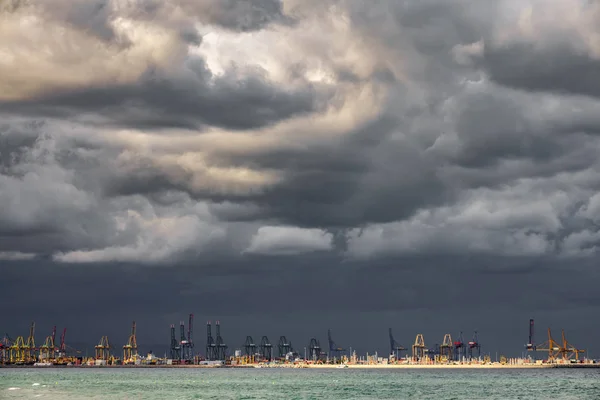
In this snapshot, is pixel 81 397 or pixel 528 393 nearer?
pixel 81 397

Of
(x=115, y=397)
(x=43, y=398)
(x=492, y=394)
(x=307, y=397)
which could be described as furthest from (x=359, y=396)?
(x=43, y=398)

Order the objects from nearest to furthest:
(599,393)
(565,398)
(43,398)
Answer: (43,398)
(565,398)
(599,393)

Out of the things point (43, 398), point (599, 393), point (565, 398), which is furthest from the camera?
point (599, 393)

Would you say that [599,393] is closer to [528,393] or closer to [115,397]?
[528,393]

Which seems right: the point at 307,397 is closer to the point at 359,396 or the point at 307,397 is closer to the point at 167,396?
the point at 359,396

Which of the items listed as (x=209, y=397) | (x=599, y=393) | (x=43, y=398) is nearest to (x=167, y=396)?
(x=209, y=397)

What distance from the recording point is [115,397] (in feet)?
544

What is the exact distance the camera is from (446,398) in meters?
172

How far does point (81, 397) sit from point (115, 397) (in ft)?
21.2

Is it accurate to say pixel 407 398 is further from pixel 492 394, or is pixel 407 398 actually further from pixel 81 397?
pixel 81 397

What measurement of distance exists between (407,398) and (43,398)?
A: 216ft

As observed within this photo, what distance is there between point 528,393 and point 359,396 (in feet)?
121

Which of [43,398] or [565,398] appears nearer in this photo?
[43,398]

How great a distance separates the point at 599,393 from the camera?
184m
